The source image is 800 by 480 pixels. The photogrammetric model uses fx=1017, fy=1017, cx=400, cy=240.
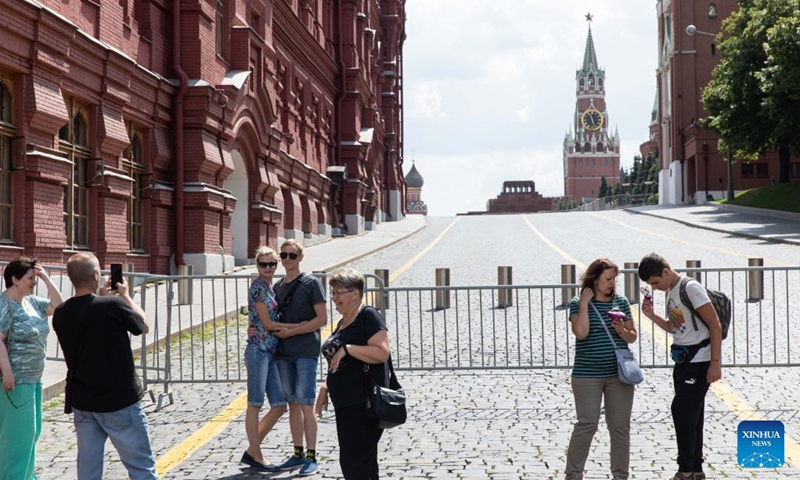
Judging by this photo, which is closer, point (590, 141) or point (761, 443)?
point (761, 443)

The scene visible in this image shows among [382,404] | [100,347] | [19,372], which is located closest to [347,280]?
[382,404]

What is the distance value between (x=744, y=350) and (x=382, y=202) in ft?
164

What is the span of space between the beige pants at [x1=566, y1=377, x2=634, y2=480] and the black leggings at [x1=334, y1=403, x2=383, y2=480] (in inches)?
67.1

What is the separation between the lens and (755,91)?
170 ft

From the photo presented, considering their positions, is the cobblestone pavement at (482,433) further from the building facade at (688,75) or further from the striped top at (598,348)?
Answer: the building facade at (688,75)

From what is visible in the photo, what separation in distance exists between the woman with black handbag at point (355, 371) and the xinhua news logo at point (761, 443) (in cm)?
273

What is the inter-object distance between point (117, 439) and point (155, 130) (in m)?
16.7

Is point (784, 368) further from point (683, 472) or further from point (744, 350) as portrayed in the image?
point (683, 472)

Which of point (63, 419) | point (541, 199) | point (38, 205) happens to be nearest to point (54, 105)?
point (38, 205)

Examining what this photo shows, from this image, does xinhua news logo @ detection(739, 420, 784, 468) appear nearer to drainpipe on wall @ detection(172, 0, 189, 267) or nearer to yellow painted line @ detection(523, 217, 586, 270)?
yellow painted line @ detection(523, 217, 586, 270)

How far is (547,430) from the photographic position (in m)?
8.90

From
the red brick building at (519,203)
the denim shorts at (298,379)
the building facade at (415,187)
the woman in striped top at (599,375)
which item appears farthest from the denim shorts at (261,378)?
the building facade at (415,187)

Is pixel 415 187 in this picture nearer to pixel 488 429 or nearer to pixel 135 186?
pixel 135 186

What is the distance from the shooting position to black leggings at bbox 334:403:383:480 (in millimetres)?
5805
